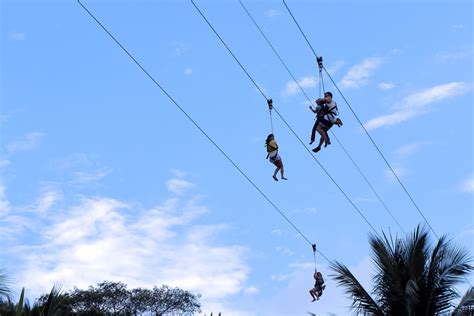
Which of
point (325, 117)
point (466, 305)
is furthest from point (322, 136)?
point (466, 305)

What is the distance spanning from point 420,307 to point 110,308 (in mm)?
50726

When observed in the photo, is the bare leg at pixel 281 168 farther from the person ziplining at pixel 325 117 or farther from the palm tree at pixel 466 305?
the palm tree at pixel 466 305

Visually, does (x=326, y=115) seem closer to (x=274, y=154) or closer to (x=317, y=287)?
(x=274, y=154)

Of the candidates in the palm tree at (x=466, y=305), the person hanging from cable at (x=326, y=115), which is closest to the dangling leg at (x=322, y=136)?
the person hanging from cable at (x=326, y=115)

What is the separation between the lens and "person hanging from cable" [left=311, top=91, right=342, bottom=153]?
731 inches

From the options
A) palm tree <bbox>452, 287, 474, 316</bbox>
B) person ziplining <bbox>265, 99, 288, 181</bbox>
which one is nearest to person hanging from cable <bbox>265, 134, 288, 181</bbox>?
person ziplining <bbox>265, 99, 288, 181</bbox>

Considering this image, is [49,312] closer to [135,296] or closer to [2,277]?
[2,277]

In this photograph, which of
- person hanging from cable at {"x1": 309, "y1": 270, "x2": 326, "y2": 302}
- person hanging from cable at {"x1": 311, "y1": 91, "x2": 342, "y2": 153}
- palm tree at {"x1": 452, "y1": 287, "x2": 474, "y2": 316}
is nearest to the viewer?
palm tree at {"x1": 452, "y1": 287, "x2": 474, "y2": 316}

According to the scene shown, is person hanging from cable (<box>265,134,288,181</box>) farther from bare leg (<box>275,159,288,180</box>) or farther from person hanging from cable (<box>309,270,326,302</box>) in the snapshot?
person hanging from cable (<box>309,270,326,302</box>)

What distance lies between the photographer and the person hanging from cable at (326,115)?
18562 mm

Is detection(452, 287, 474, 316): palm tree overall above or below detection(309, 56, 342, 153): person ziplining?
below

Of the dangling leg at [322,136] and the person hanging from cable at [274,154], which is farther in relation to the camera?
the person hanging from cable at [274,154]

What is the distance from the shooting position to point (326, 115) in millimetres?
18594

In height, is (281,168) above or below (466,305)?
above
